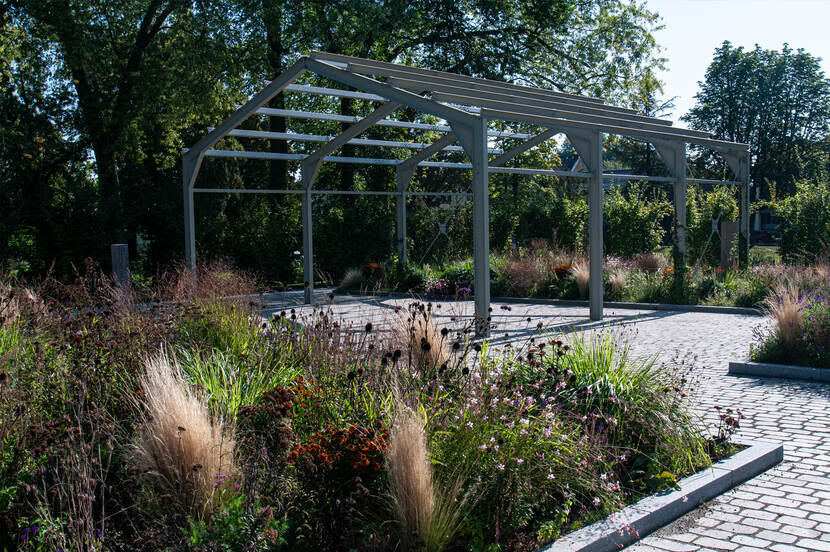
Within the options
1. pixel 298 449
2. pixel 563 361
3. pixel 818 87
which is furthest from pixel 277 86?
pixel 818 87

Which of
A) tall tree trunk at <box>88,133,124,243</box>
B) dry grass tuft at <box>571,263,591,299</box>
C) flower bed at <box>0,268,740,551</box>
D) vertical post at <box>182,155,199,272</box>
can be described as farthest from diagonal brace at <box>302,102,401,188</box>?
flower bed at <box>0,268,740,551</box>

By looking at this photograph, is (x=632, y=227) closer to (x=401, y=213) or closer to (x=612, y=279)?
(x=612, y=279)

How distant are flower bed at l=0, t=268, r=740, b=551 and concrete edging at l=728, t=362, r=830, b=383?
9.62ft

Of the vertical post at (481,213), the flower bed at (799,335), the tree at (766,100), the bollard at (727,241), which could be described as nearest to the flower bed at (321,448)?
the flower bed at (799,335)

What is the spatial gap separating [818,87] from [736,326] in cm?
4595

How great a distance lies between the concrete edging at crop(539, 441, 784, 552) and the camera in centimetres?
337

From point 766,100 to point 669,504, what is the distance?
51.9 metres

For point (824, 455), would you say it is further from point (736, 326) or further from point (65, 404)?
point (736, 326)

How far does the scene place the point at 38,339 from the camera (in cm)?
502

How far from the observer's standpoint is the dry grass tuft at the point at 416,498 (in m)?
3.06

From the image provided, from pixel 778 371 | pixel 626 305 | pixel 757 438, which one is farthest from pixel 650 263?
pixel 757 438

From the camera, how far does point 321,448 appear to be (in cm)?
334

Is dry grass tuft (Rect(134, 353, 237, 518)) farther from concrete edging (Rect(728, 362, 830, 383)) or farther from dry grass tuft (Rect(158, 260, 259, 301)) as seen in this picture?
concrete edging (Rect(728, 362, 830, 383))

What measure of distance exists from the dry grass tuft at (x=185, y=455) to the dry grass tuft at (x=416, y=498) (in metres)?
0.76
